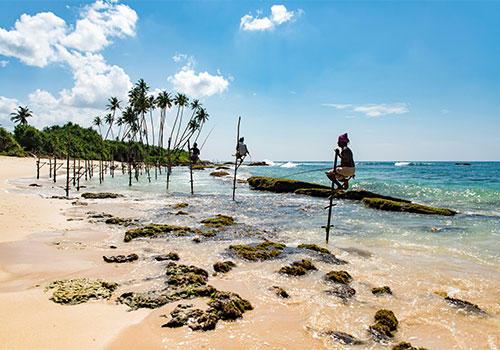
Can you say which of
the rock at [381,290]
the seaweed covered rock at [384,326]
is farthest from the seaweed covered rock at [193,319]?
the rock at [381,290]

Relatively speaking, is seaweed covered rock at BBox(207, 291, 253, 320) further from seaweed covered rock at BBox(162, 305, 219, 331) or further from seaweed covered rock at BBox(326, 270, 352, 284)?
seaweed covered rock at BBox(326, 270, 352, 284)

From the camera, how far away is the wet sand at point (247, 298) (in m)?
3.51

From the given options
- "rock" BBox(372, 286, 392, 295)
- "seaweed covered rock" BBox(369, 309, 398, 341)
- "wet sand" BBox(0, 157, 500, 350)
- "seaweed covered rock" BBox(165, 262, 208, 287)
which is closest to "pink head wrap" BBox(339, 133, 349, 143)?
"wet sand" BBox(0, 157, 500, 350)

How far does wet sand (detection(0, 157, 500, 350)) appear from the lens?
351cm

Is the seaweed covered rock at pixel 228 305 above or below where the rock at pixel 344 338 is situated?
above

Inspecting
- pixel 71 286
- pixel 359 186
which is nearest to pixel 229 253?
pixel 71 286

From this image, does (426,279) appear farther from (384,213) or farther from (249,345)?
(384,213)

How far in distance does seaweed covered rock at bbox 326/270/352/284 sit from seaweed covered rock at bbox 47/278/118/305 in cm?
436

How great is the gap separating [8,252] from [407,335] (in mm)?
8509

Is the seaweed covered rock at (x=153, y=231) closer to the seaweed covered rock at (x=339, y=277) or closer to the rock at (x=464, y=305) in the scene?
the seaweed covered rock at (x=339, y=277)

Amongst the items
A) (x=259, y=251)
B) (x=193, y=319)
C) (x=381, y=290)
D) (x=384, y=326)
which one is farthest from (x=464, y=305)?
(x=193, y=319)

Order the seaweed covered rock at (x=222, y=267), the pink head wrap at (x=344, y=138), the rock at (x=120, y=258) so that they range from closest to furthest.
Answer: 1. the seaweed covered rock at (x=222, y=267)
2. the rock at (x=120, y=258)
3. the pink head wrap at (x=344, y=138)

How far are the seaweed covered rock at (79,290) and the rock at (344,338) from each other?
3.66 m

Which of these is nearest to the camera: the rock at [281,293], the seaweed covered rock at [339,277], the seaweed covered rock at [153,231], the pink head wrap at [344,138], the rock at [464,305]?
the rock at [464,305]
